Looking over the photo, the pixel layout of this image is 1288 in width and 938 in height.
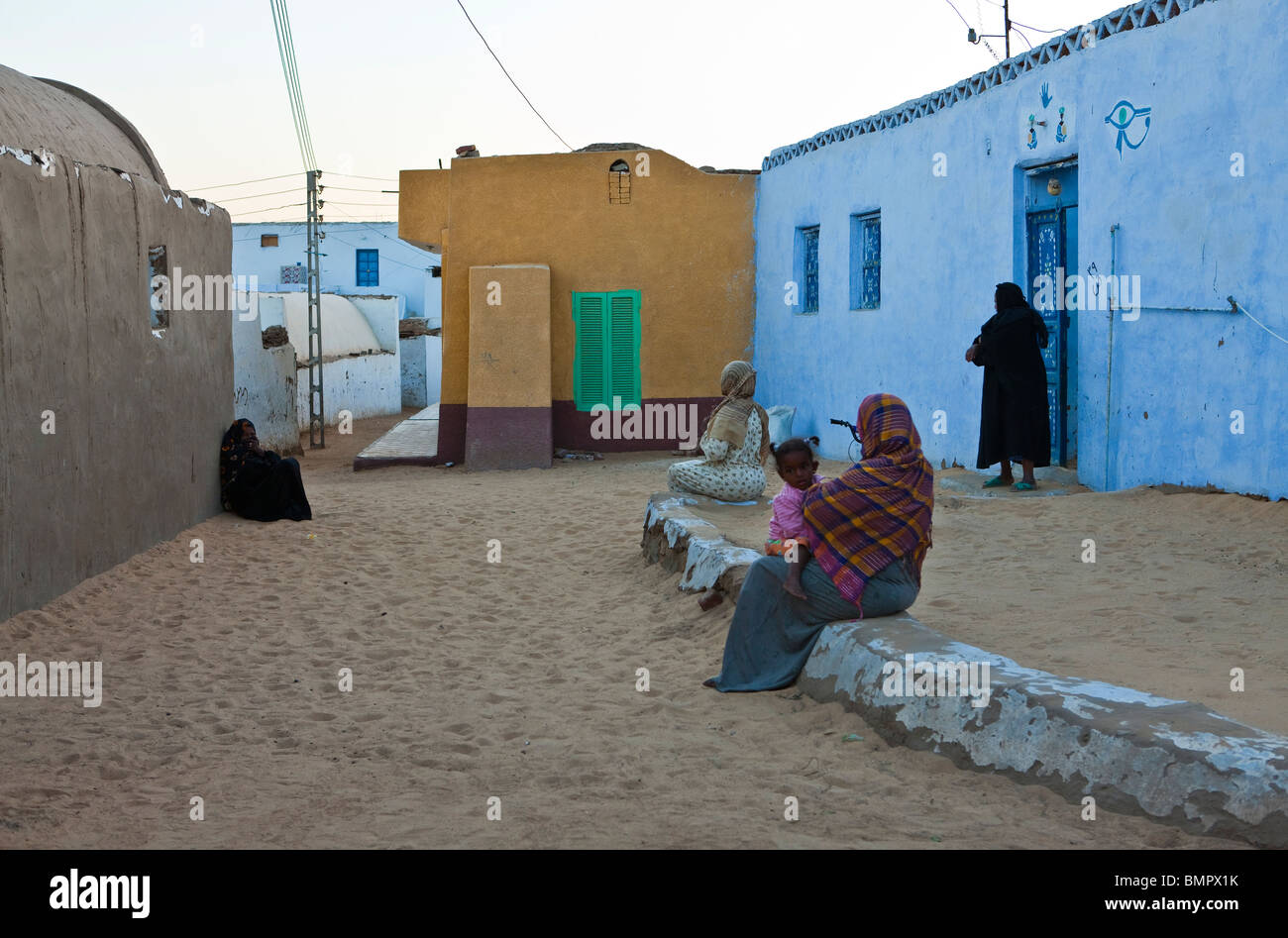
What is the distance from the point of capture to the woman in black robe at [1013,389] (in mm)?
9508

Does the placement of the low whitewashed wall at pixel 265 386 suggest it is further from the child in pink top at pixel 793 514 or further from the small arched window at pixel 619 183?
the child in pink top at pixel 793 514

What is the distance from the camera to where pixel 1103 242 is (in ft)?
30.1

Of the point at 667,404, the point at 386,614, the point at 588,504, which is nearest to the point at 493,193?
the point at 667,404

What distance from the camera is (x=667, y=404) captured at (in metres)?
15.5

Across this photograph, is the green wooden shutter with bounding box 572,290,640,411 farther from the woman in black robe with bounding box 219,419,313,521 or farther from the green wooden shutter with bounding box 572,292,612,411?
the woman in black robe with bounding box 219,419,313,521

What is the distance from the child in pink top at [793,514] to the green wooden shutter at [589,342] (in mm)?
9942

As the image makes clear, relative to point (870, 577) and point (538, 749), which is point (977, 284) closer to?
point (870, 577)

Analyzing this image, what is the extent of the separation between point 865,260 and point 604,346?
363 cm

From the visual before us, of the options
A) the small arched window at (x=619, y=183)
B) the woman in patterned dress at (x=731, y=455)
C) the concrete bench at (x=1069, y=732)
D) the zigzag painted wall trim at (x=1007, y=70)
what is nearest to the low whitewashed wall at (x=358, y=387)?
the small arched window at (x=619, y=183)

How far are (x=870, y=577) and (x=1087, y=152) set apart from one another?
6015mm

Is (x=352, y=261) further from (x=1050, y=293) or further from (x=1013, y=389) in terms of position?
(x=1013, y=389)

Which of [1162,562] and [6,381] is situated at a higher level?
[6,381]

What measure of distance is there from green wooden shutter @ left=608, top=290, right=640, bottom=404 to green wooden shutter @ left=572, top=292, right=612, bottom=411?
102 mm

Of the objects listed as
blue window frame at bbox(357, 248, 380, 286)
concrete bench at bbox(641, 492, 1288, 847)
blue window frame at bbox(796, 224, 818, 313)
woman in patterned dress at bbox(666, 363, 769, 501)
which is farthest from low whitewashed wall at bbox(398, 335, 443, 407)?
concrete bench at bbox(641, 492, 1288, 847)
